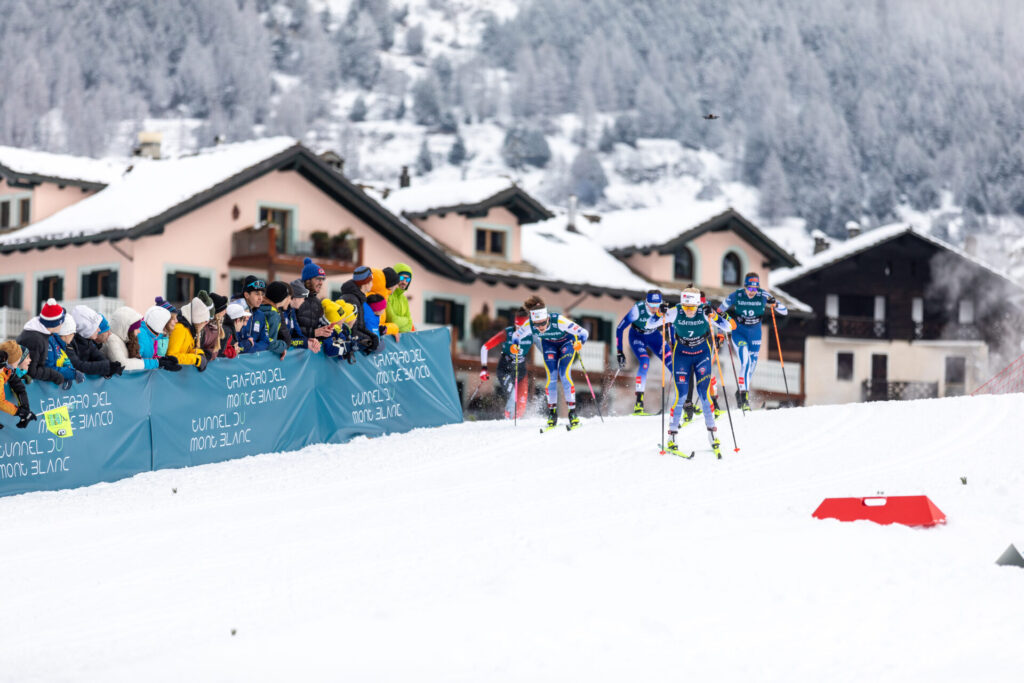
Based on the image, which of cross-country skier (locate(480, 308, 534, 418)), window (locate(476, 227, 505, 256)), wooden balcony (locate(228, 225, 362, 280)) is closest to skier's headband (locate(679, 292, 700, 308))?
cross-country skier (locate(480, 308, 534, 418))

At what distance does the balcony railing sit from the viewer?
5856 centimetres

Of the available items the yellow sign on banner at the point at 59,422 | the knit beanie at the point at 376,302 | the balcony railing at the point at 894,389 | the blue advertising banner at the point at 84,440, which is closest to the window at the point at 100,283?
the knit beanie at the point at 376,302

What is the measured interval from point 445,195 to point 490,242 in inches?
80.3

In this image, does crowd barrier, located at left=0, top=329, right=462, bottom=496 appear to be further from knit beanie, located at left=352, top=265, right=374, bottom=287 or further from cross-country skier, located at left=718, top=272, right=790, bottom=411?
cross-country skier, located at left=718, top=272, right=790, bottom=411

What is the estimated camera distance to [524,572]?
33.9ft

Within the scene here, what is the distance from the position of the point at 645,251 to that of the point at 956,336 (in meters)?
18.7

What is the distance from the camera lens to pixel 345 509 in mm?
13227

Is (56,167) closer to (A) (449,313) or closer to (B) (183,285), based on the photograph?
(B) (183,285)

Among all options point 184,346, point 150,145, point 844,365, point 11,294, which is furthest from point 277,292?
point 844,365

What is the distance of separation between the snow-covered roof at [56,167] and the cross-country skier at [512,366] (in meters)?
23.6

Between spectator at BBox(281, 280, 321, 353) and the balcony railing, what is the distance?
43964mm

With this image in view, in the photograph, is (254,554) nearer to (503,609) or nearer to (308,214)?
(503,609)

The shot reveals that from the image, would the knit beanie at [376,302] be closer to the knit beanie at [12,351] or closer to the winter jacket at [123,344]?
the winter jacket at [123,344]

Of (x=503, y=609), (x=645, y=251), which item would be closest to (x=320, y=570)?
(x=503, y=609)
